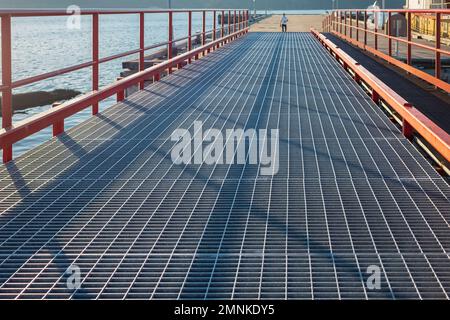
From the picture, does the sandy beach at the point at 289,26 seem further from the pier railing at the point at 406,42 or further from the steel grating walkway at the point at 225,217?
the steel grating walkway at the point at 225,217

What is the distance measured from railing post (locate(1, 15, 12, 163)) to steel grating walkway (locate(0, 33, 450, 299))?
0.18m

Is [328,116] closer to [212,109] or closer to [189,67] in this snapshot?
[212,109]

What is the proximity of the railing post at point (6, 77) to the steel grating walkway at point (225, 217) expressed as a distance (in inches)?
7.1

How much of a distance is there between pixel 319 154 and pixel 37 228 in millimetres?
2819

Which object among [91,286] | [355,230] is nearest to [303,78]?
[355,230]

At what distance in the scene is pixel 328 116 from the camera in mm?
8219

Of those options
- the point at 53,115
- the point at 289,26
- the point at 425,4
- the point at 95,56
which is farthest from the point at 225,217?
the point at 289,26

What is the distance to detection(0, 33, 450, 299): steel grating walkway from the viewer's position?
3.56 metres

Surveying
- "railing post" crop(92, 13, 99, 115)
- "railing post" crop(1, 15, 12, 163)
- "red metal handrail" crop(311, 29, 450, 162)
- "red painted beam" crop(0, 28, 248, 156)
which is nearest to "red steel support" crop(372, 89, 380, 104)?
"red metal handrail" crop(311, 29, 450, 162)

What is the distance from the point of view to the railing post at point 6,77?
5859 millimetres

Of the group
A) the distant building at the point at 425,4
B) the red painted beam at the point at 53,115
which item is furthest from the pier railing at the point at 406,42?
the red painted beam at the point at 53,115

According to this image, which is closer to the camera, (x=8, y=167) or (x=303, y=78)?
(x=8, y=167)

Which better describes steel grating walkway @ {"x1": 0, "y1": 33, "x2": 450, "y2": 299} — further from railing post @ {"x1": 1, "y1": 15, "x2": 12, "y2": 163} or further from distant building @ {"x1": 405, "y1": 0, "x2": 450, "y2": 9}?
distant building @ {"x1": 405, "y1": 0, "x2": 450, "y2": 9}
